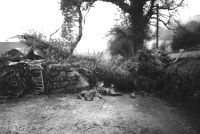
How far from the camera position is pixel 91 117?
4227 mm

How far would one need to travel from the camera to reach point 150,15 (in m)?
15.8

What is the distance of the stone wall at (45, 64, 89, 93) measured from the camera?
664 centimetres

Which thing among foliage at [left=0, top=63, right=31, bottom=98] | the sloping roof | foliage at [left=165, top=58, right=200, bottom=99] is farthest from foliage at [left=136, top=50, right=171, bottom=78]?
the sloping roof

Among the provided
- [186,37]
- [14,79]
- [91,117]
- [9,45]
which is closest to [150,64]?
[91,117]

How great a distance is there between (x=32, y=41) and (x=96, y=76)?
14.5 feet

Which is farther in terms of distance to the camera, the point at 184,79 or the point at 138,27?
the point at 138,27

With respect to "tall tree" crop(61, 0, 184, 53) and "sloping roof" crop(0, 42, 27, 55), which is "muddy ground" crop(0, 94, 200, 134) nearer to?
"sloping roof" crop(0, 42, 27, 55)

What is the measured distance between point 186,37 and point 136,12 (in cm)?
627

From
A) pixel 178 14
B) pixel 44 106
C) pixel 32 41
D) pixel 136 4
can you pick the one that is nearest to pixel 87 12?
pixel 136 4

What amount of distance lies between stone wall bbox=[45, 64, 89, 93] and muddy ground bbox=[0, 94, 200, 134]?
73cm

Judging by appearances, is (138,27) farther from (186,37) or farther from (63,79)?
(63,79)

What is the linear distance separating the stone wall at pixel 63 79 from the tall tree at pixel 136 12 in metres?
7.41

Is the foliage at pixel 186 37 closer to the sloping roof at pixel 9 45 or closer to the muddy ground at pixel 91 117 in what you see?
the muddy ground at pixel 91 117

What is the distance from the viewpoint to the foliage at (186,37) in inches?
651
